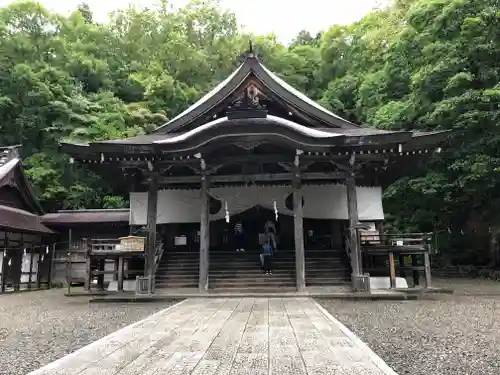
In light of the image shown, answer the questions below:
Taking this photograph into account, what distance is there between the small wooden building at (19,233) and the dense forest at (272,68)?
11.0 ft

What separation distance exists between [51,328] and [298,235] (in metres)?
5.99

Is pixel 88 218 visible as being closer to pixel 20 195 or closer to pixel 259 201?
pixel 20 195

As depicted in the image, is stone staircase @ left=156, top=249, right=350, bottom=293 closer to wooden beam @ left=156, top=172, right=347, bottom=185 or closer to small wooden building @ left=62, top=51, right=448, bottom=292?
small wooden building @ left=62, top=51, right=448, bottom=292

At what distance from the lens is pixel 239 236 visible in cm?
1470

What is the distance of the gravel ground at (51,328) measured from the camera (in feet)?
13.5

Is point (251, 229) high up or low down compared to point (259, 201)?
down

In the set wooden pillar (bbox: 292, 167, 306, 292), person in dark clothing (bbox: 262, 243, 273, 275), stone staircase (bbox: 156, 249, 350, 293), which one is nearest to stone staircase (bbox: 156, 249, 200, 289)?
stone staircase (bbox: 156, 249, 350, 293)

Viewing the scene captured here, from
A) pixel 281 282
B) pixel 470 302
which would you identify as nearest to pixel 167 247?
pixel 281 282

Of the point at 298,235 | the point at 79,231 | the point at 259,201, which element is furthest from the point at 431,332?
the point at 79,231

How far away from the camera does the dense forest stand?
49.6 ft

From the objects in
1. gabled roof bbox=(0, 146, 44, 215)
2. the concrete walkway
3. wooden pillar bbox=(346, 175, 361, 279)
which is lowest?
the concrete walkway

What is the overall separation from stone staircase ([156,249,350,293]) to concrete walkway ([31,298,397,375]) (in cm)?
446

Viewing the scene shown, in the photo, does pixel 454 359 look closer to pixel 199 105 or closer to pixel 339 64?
pixel 199 105

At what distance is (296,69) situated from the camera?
99.5 feet
